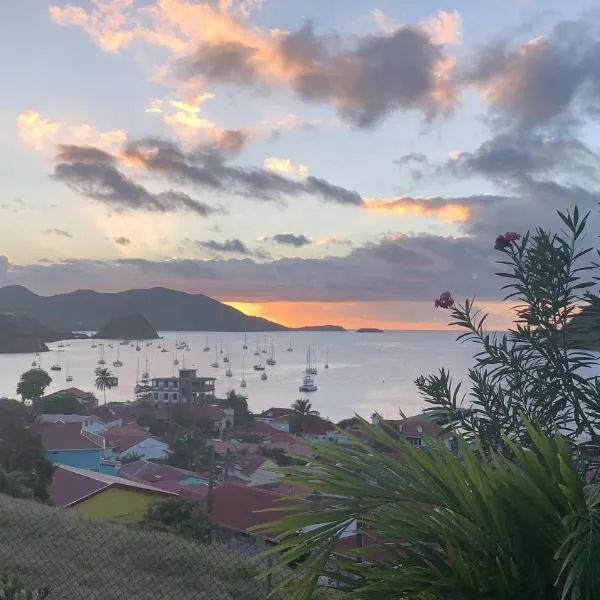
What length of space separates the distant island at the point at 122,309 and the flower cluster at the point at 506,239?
509ft

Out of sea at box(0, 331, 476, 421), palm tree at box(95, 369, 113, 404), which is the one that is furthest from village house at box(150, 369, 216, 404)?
palm tree at box(95, 369, 113, 404)

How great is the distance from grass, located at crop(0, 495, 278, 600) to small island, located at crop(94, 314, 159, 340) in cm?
14203

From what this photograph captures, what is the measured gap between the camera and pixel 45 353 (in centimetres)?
12306

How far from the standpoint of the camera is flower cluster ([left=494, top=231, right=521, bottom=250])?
2971 millimetres

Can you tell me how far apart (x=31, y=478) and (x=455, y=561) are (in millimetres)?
19704

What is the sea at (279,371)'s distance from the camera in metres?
65.2

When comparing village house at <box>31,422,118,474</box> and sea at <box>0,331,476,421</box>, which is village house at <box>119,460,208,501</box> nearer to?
village house at <box>31,422,118,474</box>

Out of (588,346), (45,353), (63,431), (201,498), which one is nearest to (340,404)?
(63,431)

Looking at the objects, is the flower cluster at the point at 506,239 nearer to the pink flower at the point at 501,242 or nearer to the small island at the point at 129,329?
the pink flower at the point at 501,242

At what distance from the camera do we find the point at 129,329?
14962cm

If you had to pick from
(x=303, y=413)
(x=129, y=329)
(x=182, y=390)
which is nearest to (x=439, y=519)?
(x=303, y=413)

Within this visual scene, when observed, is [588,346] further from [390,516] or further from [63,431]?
[63,431]

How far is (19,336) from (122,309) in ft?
138

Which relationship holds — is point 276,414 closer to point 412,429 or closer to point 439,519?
point 412,429
